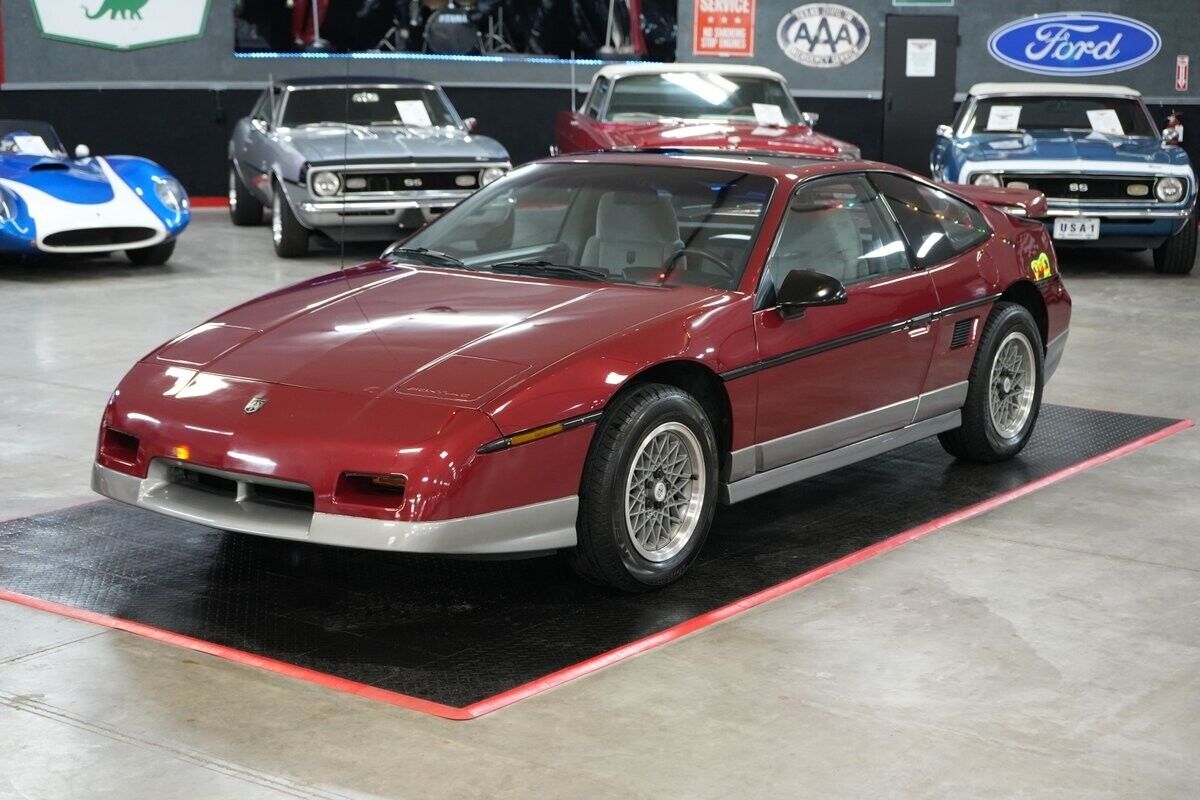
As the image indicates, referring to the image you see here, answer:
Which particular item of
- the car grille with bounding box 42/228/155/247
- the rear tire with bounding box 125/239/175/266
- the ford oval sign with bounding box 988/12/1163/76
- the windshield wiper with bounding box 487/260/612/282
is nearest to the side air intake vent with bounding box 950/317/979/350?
the windshield wiper with bounding box 487/260/612/282

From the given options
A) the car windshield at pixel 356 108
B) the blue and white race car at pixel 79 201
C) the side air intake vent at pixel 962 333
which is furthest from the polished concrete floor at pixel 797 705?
the car windshield at pixel 356 108

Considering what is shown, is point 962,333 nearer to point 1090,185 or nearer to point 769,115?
point 1090,185

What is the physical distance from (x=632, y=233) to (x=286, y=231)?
7.70 meters

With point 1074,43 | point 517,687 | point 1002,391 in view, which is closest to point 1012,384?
point 1002,391

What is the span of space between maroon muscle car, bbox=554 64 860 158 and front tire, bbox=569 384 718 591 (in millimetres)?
7388

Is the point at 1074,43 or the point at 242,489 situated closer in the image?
the point at 242,489

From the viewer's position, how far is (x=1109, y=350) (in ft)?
30.2

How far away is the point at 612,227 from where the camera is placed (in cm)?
548

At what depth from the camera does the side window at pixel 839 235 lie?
5.38 metres

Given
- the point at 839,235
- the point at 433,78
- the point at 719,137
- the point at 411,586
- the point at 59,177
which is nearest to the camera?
the point at 411,586

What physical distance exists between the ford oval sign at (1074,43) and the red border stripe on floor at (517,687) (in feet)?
45.6

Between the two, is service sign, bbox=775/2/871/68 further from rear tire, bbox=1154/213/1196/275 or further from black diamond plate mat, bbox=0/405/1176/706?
black diamond plate mat, bbox=0/405/1176/706

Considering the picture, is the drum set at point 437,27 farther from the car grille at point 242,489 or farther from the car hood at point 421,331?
the car grille at point 242,489

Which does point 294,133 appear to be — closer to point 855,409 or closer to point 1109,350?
point 1109,350
